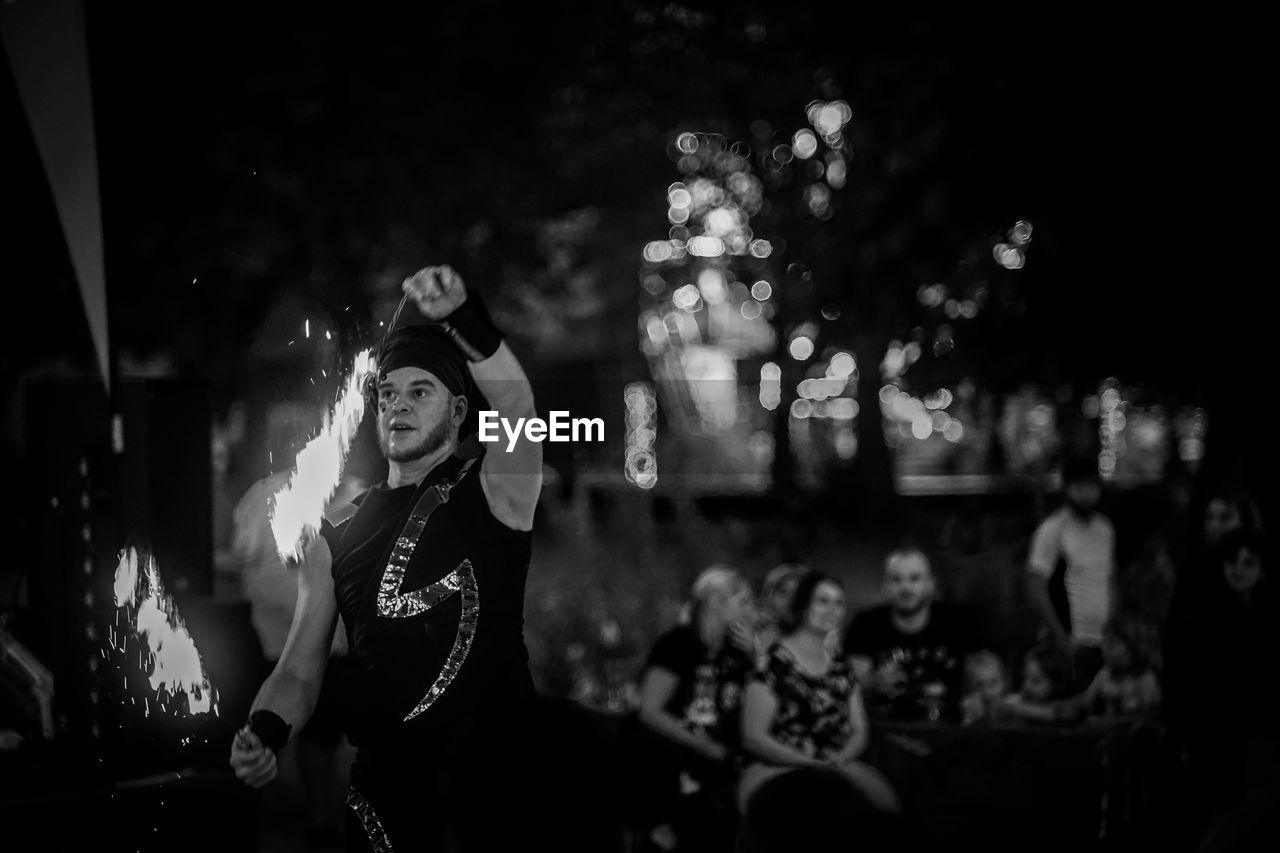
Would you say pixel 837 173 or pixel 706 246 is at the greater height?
pixel 837 173

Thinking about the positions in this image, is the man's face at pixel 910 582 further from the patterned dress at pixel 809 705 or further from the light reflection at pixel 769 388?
the light reflection at pixel 769 388

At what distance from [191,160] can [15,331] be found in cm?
520

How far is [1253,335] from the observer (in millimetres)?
8781

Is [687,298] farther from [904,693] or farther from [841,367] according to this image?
[904,693]

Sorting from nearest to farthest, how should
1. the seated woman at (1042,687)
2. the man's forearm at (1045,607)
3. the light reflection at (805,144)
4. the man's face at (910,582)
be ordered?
the seated woman at (1042,687) < the man's face at (910,582) < the man's forearm at (1045,607) < the light reflection at (805,144)

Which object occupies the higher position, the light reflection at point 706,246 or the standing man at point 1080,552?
the light reflection at point 706,246

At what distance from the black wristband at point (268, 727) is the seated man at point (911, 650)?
2845 millimetres

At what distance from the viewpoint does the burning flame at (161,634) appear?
365 centimetres

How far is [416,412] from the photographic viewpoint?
3.39 meters

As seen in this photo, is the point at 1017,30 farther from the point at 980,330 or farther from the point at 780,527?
the point at 780,527

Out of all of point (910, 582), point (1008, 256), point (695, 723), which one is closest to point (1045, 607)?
point (910, 582)

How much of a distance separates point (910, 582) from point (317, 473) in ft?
9.67

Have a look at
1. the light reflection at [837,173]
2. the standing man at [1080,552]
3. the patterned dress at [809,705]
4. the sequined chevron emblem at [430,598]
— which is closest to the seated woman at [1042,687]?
the standing man at [1080,552]

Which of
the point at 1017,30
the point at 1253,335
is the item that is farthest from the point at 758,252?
the point at 1253,335
